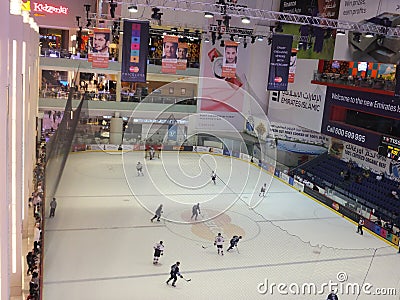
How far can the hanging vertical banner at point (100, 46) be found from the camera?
21969 millimetres

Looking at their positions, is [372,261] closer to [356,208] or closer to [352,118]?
[356,208]

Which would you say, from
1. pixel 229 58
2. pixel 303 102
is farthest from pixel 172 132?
pixel 229 58

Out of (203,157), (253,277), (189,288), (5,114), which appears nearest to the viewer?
(5,114)

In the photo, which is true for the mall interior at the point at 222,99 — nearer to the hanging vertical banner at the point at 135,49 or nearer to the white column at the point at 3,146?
the hanging vertical banner at the point at 135,49

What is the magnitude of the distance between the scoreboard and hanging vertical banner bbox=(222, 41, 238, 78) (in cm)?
803

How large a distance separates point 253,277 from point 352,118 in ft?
50.5

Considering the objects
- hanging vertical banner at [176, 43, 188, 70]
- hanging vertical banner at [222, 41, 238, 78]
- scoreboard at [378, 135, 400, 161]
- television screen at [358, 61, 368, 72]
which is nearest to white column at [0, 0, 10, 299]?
hanging vertical banner at [222, 41, 238, 78]

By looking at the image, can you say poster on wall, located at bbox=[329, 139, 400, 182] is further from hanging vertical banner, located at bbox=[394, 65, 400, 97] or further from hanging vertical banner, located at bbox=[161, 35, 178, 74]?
hanging vertical banner, located at bbox=[161, 35, 178, 74]

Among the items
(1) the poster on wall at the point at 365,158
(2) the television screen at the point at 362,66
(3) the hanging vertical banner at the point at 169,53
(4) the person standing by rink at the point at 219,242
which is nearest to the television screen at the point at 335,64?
(2) the television screen at the point at 362,66

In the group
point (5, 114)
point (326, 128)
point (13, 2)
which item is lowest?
point (326, 128)

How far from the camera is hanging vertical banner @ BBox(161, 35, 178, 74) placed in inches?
861

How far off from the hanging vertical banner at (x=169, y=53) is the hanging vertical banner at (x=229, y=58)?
2530mm

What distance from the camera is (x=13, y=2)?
34.0 ft

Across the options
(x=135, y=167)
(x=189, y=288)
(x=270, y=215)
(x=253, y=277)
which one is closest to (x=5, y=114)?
(x=189, y=288)
